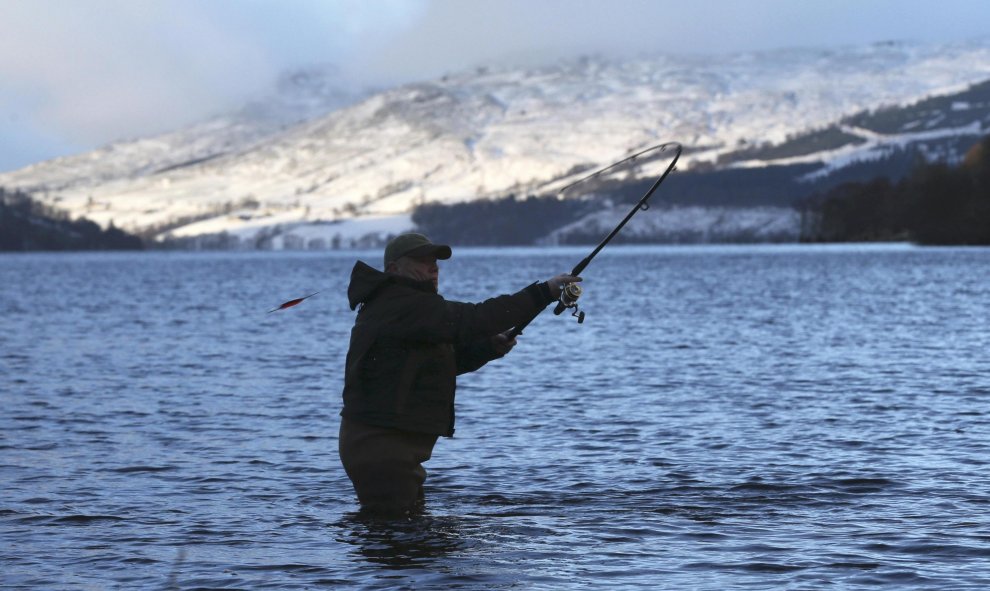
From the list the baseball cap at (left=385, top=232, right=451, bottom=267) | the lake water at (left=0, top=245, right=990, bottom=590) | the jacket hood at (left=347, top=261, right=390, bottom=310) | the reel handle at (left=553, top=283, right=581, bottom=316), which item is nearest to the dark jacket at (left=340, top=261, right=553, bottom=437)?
the jacket hood at (left=347, top=261, right=390, bottom=310)

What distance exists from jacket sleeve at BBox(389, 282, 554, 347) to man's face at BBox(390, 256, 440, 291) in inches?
10.2

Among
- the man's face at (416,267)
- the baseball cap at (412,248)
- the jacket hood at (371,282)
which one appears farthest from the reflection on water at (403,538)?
the baseball cap at (412,248)

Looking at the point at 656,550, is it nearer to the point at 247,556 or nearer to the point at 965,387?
the point at 247,556

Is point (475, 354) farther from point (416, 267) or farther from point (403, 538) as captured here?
point (403, 538)

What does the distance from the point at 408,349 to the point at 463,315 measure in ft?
2.68

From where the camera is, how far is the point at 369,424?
14.5 m

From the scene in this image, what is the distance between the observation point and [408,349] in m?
14.0

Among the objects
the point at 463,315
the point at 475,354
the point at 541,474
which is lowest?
the point at 541,474

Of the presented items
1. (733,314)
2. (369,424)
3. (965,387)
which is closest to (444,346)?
(369,424)

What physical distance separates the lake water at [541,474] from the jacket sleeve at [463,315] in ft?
7.06

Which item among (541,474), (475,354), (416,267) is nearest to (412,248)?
(416,267)

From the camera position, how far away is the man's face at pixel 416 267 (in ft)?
46.1

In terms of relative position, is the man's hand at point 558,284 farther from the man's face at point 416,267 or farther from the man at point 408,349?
the man's face at point 416,267

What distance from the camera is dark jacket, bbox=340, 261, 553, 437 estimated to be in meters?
13.4
